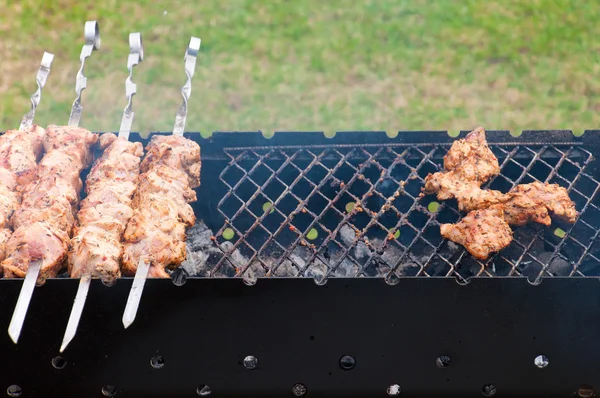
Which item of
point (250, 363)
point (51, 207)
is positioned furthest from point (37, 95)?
point (250, 363)

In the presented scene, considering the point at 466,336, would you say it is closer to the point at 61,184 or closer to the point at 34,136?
the point at 61,184

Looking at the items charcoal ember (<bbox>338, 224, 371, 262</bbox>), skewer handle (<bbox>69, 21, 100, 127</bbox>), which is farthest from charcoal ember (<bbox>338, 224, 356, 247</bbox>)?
skewer handle (<bbox>69, 21, 100, 127</bbox>)

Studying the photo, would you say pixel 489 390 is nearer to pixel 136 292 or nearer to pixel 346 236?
pixel 346 236

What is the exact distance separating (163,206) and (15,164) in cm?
94

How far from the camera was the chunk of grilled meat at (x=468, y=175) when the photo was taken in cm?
364

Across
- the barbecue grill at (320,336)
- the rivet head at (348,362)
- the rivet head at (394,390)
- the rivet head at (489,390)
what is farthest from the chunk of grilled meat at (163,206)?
the rivet head at (489,390)

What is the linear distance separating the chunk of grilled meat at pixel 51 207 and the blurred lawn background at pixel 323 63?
293 centimetres

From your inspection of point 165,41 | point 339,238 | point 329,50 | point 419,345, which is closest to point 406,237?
point 339,238

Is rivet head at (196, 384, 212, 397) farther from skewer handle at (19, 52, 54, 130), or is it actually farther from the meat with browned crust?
skewer handle at (19, 52, 54, 130)

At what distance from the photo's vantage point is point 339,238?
14.1 ft

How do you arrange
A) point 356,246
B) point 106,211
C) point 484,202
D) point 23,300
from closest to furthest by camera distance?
point 23,300 < point 106,211 < point 484,202 < point 356,246

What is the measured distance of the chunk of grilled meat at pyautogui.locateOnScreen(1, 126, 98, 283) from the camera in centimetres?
307

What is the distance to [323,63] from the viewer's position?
7465 mm

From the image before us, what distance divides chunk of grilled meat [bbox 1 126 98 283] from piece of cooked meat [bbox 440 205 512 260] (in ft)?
6.62
